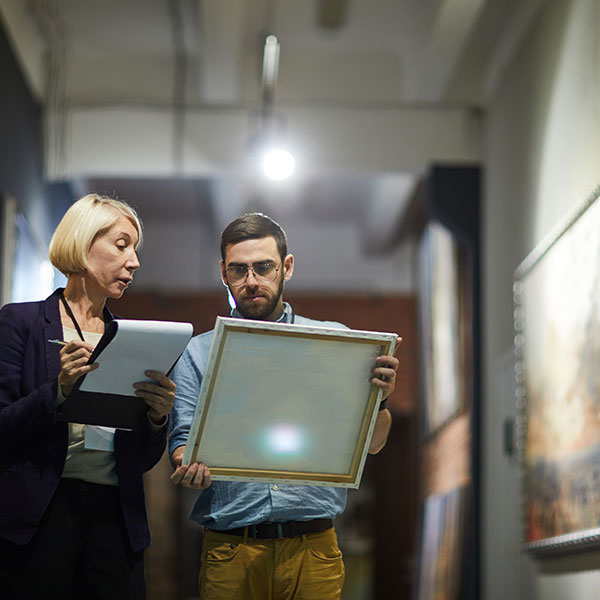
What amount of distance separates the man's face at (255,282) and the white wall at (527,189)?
6.71 feet

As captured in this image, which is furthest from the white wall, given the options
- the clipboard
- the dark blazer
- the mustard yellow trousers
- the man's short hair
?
the clipboard

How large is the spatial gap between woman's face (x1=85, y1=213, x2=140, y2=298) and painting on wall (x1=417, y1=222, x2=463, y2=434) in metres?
4.10

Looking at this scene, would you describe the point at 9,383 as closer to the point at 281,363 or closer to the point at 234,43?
the point at 281,363

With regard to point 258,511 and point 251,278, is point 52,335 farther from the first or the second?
point 258,511

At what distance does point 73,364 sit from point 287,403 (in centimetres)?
45

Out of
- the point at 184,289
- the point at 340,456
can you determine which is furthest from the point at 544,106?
the point at 184,289

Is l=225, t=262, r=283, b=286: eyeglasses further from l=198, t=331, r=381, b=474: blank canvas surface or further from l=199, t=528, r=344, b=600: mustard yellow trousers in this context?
l=199, t=528, r=344, b=600: mustard yellow trousers

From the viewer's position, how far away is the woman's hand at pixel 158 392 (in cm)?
182

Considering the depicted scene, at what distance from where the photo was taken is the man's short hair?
2.04 meters

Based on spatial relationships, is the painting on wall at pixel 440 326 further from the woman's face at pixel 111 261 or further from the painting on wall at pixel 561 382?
the woman's face at pixel 111 261

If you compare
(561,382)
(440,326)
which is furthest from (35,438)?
(440,326)

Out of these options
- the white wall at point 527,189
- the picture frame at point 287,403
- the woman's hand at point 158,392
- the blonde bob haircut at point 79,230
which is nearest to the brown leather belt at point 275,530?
the picture frame at point 287,403

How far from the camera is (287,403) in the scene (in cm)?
199

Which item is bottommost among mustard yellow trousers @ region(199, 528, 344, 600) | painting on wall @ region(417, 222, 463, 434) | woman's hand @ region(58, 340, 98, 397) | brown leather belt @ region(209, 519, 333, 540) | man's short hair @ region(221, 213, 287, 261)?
mustard yellow trousers @ region(199, 528, 344, 600)
